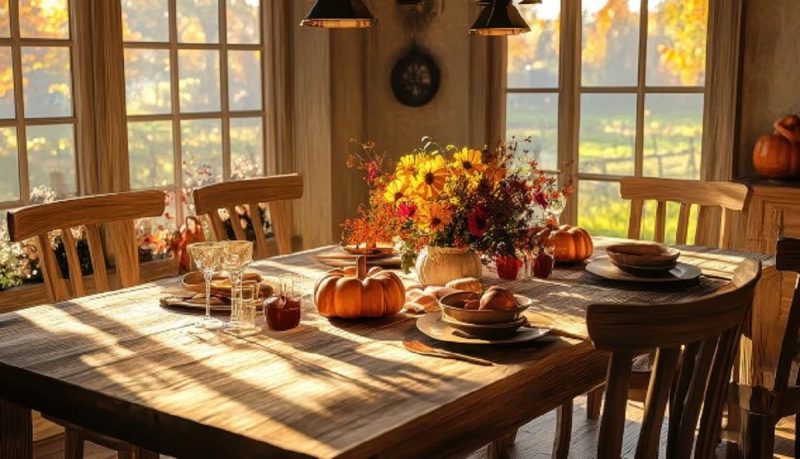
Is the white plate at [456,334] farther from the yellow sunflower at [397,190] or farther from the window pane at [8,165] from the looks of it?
the window pane at [8,165]

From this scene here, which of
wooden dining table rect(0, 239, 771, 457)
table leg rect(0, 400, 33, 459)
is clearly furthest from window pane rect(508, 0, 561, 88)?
table leg rect(0, 400, 33, 459)

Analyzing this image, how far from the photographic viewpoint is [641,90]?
4.37 m

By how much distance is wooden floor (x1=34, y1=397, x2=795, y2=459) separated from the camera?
11.2 feet

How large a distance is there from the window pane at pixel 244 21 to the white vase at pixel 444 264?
222 cm

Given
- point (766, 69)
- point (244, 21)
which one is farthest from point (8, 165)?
point (766, 69)

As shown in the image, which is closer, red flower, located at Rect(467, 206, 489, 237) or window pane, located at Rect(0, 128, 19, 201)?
red flower, located at Rect(467, 206, 489, 237)

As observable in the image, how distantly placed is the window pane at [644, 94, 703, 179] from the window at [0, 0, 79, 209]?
7.91 feet

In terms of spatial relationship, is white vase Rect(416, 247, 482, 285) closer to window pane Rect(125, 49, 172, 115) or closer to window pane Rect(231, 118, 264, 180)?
window pane Rect(125, 49, 172, 115)

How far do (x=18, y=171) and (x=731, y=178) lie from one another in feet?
9.21

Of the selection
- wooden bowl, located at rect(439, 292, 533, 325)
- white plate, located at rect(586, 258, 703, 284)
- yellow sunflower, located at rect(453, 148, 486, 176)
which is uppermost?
yellow sunflower, located at rect(453, 148, 486, 176)

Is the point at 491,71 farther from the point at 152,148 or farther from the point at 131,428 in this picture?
the point at 131,428

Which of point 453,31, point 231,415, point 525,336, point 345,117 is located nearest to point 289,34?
point 345,117

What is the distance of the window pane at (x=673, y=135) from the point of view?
14.0 feet

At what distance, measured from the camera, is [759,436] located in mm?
2428
